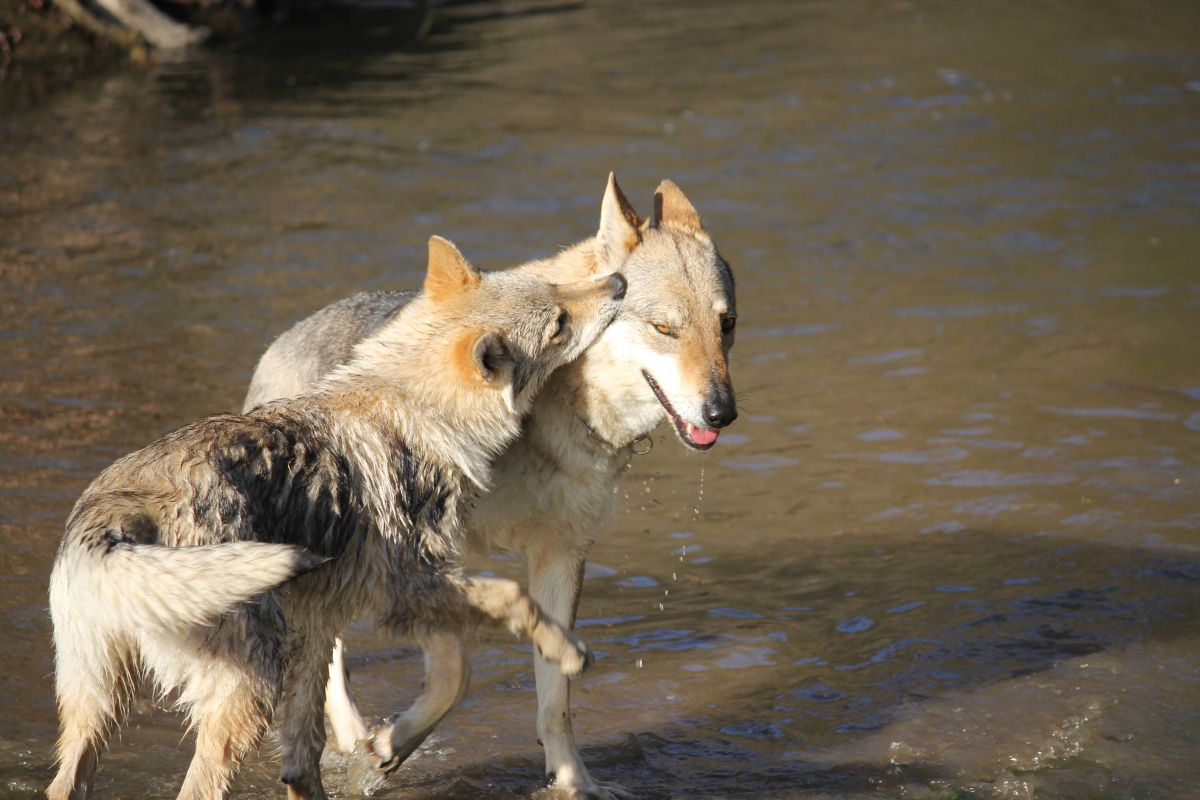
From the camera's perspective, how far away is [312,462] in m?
5.10

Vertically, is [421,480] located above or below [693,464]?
above

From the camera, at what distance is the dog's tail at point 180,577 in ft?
13.3

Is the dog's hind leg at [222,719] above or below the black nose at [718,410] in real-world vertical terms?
below

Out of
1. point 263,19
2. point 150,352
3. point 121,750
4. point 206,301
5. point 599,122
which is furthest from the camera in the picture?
point 263,19

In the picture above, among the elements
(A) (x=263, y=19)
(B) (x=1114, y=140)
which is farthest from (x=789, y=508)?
(A) (x=263, y=19)

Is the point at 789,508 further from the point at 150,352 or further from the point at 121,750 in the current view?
the point at 150,352

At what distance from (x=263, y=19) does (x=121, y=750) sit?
18.1 m

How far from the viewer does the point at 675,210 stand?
21.2ft

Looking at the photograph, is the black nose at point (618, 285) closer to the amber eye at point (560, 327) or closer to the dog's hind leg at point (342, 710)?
the amber eye at point (560, 327)

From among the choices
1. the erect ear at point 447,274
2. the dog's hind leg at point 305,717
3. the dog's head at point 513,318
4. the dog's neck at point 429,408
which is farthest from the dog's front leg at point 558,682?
the erect ear at point 447,274

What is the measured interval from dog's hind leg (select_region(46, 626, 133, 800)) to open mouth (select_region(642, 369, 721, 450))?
2.34 m

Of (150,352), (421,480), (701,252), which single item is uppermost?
(701,252)

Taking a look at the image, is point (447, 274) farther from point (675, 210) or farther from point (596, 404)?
point (675, 210)

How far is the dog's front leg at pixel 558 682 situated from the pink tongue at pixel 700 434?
0.72 m
